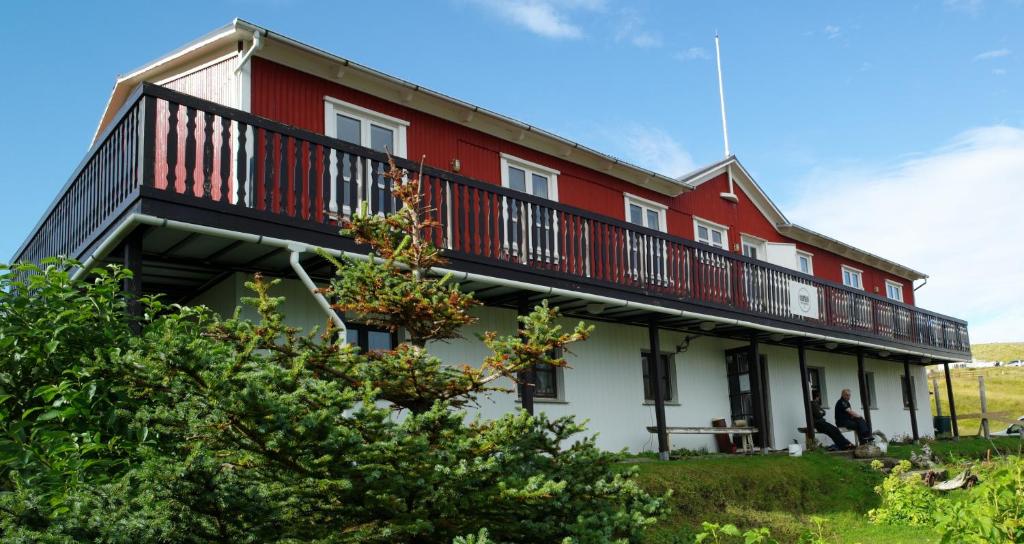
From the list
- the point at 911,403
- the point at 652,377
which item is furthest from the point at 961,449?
the point at 652,377

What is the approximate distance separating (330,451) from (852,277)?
26.1 meters

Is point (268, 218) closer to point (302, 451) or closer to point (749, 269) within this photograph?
point (302, 451)

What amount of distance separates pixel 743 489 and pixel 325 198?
7.38m

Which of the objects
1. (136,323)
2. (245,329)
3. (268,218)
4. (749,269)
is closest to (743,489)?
(749,269)

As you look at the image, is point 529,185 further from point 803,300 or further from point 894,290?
point 894,290

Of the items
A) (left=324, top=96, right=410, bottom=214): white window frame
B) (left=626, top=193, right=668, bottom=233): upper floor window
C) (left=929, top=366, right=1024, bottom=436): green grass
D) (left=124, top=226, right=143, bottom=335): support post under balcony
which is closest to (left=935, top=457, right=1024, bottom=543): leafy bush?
(left=124, top=226, right=143, bottom=335): support post under balcony

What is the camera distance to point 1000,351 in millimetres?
78938

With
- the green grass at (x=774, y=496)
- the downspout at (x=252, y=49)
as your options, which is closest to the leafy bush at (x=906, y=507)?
the green grass at (x=774, y=496)

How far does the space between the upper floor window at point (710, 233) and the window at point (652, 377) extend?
363 centimetres

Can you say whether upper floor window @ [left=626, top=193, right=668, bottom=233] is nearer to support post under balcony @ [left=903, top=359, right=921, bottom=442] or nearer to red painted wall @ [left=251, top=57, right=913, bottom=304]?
red painted wall @ [left=251, top=57, right=913, bottom=304]

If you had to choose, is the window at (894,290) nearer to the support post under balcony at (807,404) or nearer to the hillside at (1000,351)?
the support post under balcony at (807,404)

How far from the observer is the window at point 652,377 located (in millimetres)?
16469

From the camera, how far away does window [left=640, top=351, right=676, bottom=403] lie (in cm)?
1647

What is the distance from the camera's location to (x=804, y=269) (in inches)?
985
